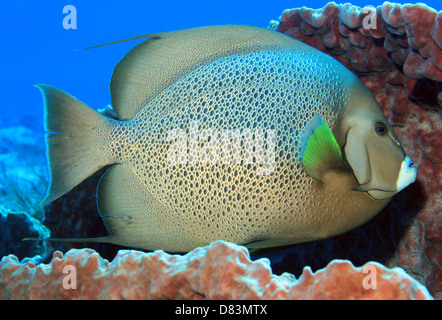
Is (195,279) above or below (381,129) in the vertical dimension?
below

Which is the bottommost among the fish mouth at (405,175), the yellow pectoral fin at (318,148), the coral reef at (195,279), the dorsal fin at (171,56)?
the coral reef at (195,279)

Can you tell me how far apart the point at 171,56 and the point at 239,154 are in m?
0.59

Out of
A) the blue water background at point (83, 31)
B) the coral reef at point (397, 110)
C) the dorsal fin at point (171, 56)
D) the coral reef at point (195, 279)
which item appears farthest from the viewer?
the blue water background at point (83, 31)

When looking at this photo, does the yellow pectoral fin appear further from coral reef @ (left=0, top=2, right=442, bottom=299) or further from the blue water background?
the blue water background

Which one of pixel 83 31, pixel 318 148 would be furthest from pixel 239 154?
pixel 83 31

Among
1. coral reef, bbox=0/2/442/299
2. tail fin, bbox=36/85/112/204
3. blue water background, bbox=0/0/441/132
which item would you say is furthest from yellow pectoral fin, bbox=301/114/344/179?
blue water background, bbox=0/0/441/132

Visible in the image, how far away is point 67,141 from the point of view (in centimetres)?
128

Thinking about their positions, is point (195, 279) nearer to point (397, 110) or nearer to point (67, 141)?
point (67, 141)

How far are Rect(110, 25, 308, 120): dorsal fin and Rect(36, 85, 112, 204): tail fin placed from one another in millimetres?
178

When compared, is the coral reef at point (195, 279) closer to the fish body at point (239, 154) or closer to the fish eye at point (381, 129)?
the fish body at point (239, 154)

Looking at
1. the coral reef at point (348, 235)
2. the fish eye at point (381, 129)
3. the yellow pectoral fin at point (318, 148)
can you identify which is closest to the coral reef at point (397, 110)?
the coral reef at point (348, 235)

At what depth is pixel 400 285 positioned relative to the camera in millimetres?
771

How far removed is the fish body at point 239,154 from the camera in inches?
48.3

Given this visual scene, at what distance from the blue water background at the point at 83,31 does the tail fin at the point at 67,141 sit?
187 ft
